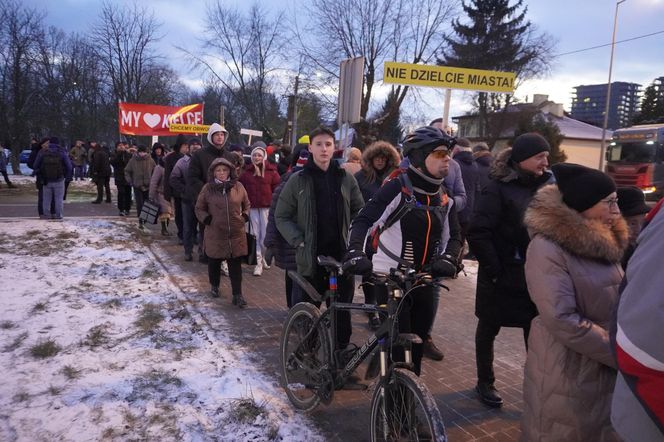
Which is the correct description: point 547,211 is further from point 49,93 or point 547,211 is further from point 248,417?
point 49,93

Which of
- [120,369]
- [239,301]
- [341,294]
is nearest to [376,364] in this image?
[341,294]

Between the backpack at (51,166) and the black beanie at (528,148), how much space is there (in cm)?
1048

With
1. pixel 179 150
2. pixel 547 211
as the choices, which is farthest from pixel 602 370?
pixel 179 150

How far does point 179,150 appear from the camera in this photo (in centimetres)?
877

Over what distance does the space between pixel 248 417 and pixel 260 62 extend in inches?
1304

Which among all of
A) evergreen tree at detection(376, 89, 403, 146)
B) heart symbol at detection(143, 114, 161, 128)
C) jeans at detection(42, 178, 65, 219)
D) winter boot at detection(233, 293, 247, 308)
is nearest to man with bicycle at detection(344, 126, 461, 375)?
winter boot at detection(233, 293, 247, 308)

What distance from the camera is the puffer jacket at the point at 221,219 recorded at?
577 centimetres

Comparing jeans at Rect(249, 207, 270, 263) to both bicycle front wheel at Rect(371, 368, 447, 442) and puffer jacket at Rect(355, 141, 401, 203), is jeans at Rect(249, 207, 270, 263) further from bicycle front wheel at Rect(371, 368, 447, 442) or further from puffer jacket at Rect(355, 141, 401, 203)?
bicycle front wheel at Rect(371, 368, 447, 442)

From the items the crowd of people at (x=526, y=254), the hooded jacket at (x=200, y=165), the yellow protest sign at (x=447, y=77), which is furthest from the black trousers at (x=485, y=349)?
the hooded jacket at (x=200, y=165)

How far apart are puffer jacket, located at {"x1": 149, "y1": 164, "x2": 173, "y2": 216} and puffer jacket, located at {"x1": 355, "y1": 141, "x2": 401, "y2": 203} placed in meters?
5.66

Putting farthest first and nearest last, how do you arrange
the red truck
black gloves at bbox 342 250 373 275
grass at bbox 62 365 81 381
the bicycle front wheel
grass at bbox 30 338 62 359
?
the red truck, grass at bbox 30 338 62 359, grass at bbox 62 365 81 381, black gloves at bbox 342 250 373 275, the bicycle front wheel

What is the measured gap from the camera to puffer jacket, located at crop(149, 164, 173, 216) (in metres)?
9.55

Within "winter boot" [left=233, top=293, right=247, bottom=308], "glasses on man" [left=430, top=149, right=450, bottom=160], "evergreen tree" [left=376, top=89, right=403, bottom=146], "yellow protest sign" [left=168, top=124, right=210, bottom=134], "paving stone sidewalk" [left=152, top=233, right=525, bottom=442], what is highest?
"evergreen tree" [left=376, top=89, right=403, bottom=146]

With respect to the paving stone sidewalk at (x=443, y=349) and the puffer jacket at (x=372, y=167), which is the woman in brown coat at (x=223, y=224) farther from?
the puffer jacket at (x=372, y=167)
